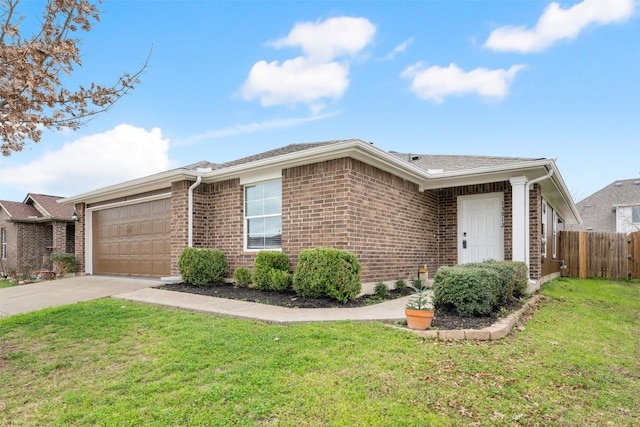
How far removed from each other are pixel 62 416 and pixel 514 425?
3694 mm

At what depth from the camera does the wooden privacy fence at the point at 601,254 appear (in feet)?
46.6

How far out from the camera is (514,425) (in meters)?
2.95

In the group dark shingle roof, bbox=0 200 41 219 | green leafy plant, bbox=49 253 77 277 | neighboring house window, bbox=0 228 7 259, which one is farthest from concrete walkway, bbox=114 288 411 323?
neighboring house window, bbox=0 228 7 259

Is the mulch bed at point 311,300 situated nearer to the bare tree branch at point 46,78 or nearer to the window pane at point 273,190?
the window pane at point 273,190

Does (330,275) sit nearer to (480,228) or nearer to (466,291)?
(466,291)

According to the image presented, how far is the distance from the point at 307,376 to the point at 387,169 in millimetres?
6055

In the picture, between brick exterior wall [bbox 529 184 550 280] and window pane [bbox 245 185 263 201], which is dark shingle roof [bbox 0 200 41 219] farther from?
brick exterior wall [bbox 529 184 550 280]

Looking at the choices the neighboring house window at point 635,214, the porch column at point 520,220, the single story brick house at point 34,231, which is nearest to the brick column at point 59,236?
the single story brick house at point 34,231

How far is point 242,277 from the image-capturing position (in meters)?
8.92

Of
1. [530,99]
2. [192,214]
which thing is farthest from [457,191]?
[192,214]

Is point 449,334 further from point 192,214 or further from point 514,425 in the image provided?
point 192,214

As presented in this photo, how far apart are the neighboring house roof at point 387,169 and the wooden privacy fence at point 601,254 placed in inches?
123

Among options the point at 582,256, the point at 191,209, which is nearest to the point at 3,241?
the point at 191,209

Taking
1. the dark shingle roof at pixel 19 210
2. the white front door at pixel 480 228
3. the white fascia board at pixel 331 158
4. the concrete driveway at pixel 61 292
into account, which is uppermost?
the white fascia board at pixel 331 158
